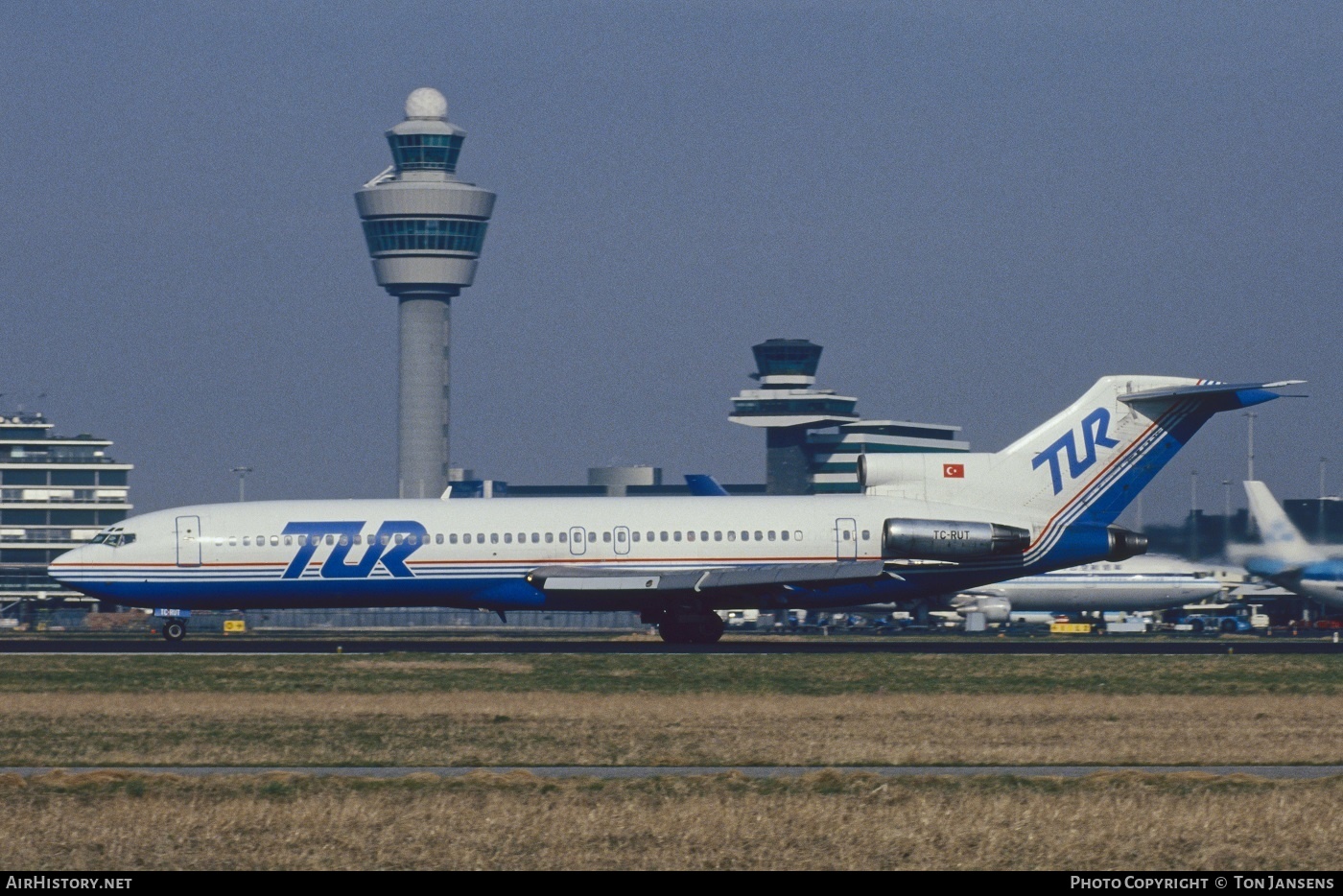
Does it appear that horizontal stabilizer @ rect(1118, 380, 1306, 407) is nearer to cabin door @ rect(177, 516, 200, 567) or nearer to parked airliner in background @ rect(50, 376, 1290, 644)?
parked airliner in background @ rect(50, 376, 1290, 644)

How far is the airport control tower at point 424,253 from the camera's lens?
579ft

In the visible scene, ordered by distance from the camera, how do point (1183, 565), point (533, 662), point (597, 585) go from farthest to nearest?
point (1183, 565) → point (597, 585) → point (533, 662)

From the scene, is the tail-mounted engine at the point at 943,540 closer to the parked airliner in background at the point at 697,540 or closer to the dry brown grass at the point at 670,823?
the parked airliner in background at the point at 697,540

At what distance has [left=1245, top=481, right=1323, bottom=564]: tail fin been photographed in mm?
59500

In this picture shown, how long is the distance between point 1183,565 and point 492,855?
64.8 m

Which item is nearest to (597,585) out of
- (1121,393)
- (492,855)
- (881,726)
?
(1121,393)

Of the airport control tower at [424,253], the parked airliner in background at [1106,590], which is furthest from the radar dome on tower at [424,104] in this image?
the parked airliner in background at [1106,590]

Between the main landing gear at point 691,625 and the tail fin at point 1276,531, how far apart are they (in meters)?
22.3

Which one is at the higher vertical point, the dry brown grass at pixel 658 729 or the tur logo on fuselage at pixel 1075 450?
the tur logo on fuselage at pixel 1075 450

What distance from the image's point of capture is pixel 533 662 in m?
39.4

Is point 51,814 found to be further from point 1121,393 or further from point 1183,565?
point 1183,565

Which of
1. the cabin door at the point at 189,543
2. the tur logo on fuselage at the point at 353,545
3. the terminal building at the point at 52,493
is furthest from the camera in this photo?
the terminal building at the point at 52,493

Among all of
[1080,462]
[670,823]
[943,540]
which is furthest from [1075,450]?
[670,823]

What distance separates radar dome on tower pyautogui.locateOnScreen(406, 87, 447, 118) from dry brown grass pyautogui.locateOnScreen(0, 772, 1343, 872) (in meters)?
167
